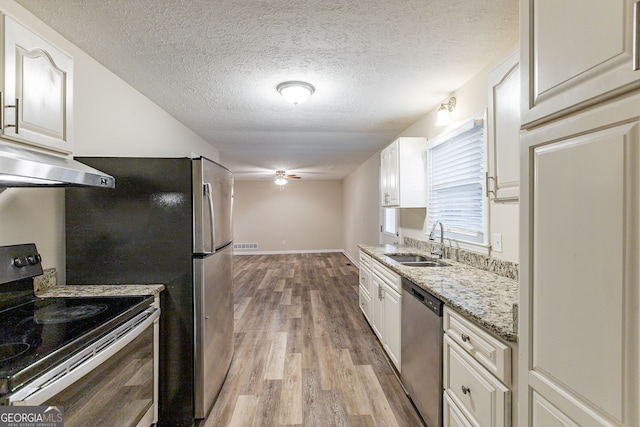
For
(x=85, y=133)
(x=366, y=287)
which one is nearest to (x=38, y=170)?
(x=85, y=133)

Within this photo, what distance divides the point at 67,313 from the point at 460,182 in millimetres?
2782

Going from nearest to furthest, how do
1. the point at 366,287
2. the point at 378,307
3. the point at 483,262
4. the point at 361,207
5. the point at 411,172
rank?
the point at 483,262 < the point at 378,307 < the point at 411,172 < the point at 366,287 < the point at 361,207

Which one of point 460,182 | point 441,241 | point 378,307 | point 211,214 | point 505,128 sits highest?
point 505,128

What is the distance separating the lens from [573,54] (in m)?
0.72

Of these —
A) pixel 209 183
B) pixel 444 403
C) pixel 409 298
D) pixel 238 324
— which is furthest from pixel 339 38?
pixel 238 324

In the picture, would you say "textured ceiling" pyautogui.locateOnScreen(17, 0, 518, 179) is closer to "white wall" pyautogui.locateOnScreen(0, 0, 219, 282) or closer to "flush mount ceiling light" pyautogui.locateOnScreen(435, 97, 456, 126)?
"white wall" pyautogui.locateOnScreen(0, 0, 219, 282)

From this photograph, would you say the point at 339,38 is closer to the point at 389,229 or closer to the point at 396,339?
the point at 396,339

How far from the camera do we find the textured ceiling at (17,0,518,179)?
1517mm

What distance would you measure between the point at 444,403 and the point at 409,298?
624 millimetres

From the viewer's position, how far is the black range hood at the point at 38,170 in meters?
0.97

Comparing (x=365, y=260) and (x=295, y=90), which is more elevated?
(x=295, y=90)

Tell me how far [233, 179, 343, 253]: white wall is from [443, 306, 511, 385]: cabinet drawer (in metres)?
7.79

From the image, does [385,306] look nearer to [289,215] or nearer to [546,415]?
[546,415]

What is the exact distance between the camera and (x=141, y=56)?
1956 millimetres
